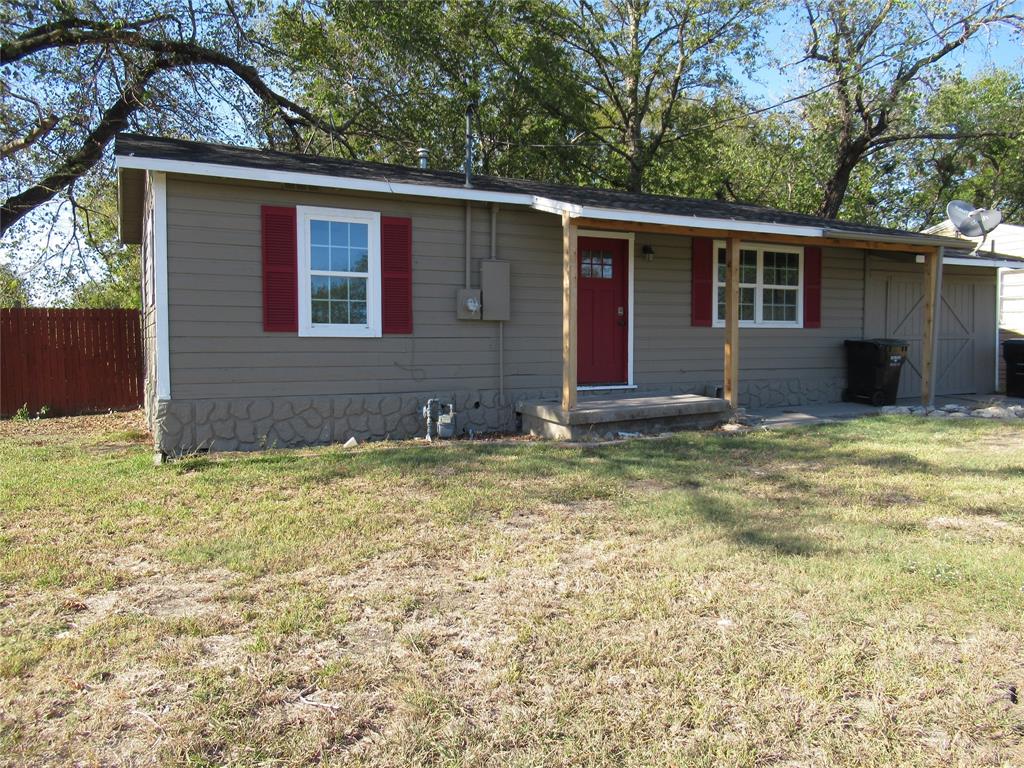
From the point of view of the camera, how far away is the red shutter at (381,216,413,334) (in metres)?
7.54

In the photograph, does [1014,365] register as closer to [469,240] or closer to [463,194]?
[469,240]

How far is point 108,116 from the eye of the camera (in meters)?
13.3

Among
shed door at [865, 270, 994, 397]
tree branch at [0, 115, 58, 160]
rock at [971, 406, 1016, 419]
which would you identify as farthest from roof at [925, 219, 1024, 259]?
tree branch at [0, 115, 58, 160]

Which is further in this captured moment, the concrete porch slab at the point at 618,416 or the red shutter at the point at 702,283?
the red shutter at the point at 702,283

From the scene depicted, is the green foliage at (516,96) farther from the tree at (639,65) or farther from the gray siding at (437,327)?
the gray siding at (437,327)

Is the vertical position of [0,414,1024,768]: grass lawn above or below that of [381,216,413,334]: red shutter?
below

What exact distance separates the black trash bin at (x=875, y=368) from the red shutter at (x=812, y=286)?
70 centimetres

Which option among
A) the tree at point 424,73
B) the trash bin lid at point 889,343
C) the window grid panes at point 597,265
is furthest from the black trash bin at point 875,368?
the tree at point 424,73

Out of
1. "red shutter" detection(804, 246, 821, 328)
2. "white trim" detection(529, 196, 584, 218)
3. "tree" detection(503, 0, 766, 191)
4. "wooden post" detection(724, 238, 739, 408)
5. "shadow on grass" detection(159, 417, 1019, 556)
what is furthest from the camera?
"tree" detection(503, 0, 766, 191)

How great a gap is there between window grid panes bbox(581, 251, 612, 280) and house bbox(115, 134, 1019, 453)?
36 millimetres

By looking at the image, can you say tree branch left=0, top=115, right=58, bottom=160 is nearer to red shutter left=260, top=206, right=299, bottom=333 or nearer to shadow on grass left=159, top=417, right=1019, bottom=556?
red shutter left=260, top=206, right=299, bottom=333

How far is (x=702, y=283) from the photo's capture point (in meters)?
9.55

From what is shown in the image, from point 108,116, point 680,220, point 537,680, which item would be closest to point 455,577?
point 537,680

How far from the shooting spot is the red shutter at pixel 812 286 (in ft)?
33.6
